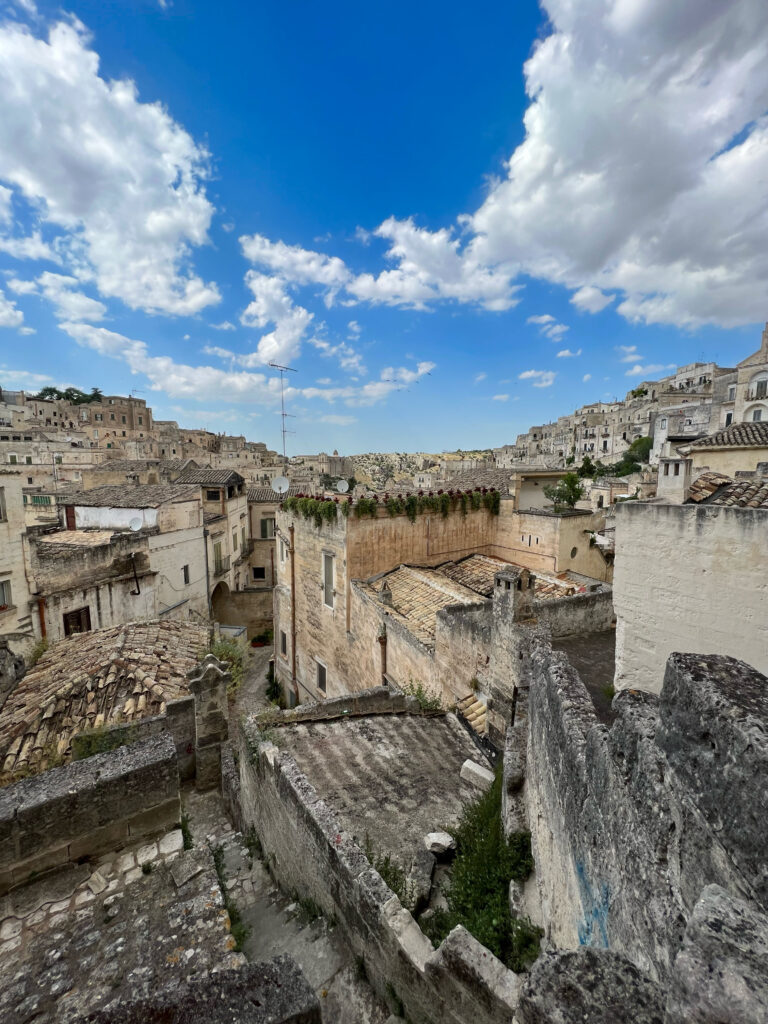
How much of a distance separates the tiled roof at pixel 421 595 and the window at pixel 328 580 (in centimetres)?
168

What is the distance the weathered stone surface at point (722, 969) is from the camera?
908 mm

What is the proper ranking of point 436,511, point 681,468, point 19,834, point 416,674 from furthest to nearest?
point 436,511 → point 416,674 → point 681,468 → point 19,834

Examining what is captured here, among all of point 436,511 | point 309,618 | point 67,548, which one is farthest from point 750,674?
point 67,548

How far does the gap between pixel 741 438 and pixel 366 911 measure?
2122 centimetres

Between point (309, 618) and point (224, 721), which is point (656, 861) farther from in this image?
point (309, 618)

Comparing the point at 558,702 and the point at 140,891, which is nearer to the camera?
the point at 558,702

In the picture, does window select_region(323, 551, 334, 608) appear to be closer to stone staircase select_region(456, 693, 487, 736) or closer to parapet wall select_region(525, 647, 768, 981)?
stone staircase select_region(456, 693, 487, 736)

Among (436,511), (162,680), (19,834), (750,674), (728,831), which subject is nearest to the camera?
(728,831)

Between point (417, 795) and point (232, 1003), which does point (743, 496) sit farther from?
point (232, 1003)

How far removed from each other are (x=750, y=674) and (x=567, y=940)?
2.13m

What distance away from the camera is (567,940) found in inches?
103

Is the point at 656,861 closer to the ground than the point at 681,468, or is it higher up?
closer to the ground

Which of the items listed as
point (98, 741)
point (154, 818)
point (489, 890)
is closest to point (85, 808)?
point (154, 818)

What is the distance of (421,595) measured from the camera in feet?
42.9
